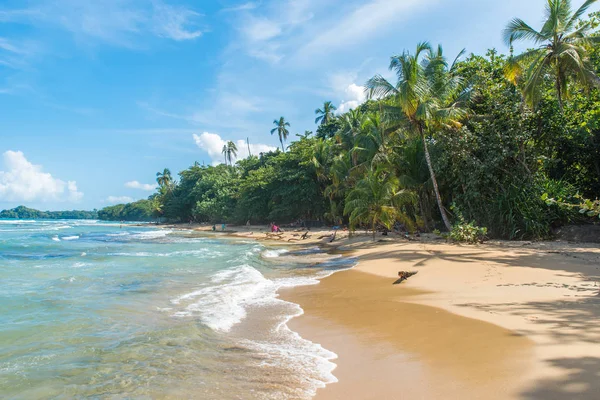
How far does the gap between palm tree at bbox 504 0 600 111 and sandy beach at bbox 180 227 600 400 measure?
771 cm

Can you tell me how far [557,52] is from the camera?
1462cm

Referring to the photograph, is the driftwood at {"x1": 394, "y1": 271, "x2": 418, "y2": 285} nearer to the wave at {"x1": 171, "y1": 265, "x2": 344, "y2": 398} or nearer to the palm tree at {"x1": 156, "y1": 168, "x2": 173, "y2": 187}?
the wave at {"x1": 171, "y1": 265, "x2": 344, "y2": 398}

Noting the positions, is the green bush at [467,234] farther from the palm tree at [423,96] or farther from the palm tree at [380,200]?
the palm tree at [380,200]

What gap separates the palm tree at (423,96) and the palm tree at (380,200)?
196 centimetres

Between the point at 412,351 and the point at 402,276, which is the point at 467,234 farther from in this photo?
the point at 412,351

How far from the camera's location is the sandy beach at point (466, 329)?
3.47 m

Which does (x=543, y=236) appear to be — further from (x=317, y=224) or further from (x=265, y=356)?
(x=317, y=224)

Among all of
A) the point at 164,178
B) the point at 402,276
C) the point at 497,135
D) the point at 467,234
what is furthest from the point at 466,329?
the point at 164,178

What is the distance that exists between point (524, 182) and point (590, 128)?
10.0ft

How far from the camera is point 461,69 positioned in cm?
1944

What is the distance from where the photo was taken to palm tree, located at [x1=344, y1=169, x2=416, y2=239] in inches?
744

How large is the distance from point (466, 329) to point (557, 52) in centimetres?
1473

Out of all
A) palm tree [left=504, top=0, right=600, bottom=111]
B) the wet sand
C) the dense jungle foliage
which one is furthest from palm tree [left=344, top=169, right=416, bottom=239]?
the wet sand

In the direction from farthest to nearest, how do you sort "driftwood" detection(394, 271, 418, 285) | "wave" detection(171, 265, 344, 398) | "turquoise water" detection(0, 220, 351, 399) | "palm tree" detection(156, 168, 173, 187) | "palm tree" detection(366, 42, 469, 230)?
"palm tree" detection(156, 168, 173, 187) < "palm tree" detection(366, 42, 469, 230) < "driftwood" detection(394, 271, 418, 285) < "wave" detection(171, 265, 344, 398) < "turquoise water" detection(0, 220, 351, 399)
